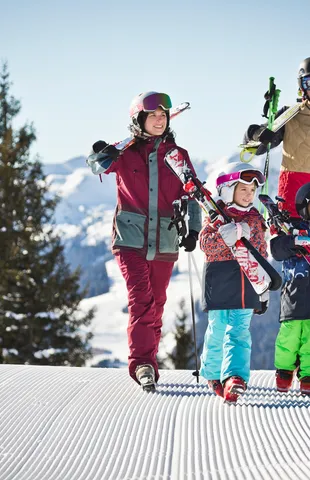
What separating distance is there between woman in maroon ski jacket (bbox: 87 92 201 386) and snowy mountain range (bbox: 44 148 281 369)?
51cm

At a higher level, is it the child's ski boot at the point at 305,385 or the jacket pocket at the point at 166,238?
the jacket pocket at the point at 166,238

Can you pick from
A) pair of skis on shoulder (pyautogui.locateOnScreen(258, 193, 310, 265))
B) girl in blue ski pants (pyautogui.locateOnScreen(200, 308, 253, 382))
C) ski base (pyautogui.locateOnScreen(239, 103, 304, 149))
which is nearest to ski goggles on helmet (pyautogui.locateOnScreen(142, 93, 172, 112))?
ski base (pyautogui.locateOnScreen(239, 103, 304, 149))

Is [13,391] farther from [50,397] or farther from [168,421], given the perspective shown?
[168,421]


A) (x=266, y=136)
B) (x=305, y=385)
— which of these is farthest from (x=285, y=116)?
(x=305, y=385)

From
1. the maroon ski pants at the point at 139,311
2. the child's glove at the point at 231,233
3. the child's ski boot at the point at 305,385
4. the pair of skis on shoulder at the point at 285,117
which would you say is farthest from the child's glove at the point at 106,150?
the child's ski boot at the point at 305,385

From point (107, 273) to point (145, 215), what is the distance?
382 feet

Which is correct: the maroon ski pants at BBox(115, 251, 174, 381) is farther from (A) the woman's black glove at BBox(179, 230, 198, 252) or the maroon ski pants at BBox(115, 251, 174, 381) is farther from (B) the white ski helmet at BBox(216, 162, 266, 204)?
(B) the white ski helmet at BBox(216, 162, 266, 204)

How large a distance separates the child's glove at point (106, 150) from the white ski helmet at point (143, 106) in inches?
10.6

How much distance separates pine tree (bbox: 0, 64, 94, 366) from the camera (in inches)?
784

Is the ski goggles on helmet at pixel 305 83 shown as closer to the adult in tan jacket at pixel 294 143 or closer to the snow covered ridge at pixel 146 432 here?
the adult in tan jacket at pixel 294 143

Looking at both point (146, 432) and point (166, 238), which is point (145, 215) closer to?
point (166, 238)

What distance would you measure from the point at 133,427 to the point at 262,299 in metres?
1.29

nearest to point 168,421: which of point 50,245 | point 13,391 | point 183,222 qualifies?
point 13,391

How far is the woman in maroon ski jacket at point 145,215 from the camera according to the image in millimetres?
4750
